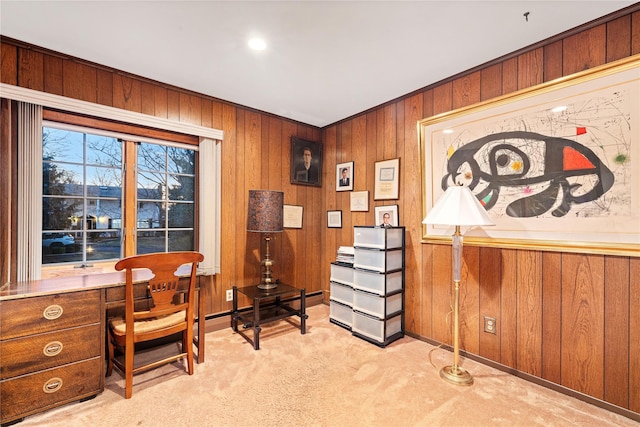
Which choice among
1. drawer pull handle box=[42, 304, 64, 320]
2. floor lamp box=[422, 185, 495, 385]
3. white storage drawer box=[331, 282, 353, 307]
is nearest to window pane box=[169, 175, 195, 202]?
drawer pull handle box=[42, 304, 64, 320]

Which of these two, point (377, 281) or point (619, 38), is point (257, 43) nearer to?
point (377, 281)

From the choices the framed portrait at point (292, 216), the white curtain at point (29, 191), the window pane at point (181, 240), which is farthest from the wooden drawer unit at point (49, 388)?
the framed portrait at point (292, 216)

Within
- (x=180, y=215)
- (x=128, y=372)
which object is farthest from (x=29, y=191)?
(x=128, y=372)

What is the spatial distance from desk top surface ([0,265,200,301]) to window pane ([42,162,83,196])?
0.71 m

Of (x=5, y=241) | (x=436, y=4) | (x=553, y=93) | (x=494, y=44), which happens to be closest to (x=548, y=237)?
(x=553, y=93)

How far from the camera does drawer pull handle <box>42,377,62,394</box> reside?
1.64 metres

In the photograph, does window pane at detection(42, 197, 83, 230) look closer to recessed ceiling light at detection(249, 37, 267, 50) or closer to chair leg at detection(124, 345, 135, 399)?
chair leg at detection(124, 345, 135, 399)

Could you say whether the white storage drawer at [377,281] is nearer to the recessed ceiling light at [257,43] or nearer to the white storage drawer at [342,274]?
the white storage drawer at [342,274]

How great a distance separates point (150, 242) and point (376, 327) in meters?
2.29

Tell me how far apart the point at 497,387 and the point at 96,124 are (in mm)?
3664

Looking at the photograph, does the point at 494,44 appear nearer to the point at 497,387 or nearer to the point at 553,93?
the point at 553,93

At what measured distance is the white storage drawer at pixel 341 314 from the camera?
289 centimetres

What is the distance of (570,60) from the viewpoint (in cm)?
186

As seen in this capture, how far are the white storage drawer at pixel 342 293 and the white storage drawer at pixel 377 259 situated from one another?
328 millimetres
